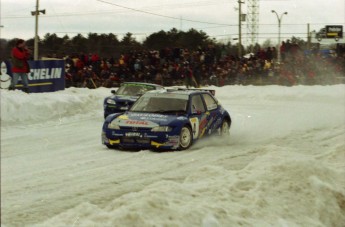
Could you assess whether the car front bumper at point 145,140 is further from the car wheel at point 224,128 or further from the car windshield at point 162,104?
the car wheel at point 224,128

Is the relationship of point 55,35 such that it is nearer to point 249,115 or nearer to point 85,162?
point 249,115

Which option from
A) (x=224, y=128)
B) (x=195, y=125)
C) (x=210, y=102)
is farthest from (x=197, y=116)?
(x=224, y=128)

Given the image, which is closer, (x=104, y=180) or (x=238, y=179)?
(x=238, y=179)

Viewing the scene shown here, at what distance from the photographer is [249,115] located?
70.3 ft

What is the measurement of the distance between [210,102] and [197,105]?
2.62 ft

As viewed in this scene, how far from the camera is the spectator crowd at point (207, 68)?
2945cm

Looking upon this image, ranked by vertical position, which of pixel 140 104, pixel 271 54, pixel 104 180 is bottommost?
pixel 104 180

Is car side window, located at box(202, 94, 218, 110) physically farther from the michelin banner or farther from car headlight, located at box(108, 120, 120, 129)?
the michelin banner

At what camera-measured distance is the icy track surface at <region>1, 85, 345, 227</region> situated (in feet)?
17.0

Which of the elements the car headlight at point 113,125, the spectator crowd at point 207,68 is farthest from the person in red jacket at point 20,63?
the spectator crowd at point 207,68

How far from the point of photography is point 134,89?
1725 centimetres

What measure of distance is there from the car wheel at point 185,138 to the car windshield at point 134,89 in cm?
561

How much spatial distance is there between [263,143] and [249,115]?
27.8 feet

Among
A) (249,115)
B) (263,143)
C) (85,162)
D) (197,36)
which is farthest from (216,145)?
(197,36)
